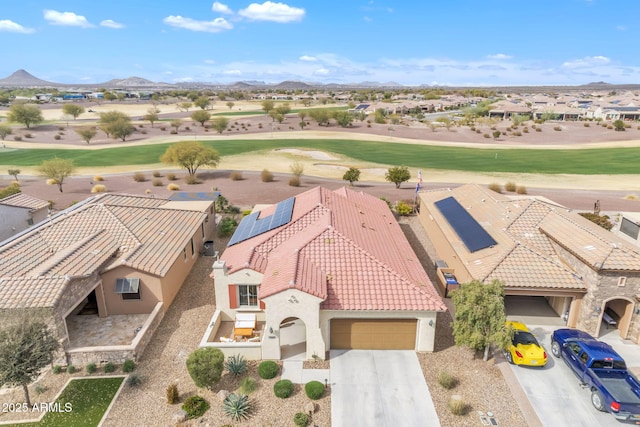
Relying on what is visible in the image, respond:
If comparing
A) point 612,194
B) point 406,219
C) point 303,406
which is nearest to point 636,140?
point 612,194

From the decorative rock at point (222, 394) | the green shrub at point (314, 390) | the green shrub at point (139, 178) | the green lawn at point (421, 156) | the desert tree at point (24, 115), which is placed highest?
the desert tree at point (24, 115)

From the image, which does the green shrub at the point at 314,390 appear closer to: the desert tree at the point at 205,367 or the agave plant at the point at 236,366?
the agave plant at the point at 236,366

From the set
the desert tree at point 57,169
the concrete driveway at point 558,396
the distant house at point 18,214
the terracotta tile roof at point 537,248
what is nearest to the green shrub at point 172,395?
the concrete driveway at point 558,396

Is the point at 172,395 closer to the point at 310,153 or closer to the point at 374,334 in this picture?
the point at 374,334

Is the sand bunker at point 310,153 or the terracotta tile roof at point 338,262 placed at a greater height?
the terracotta tile roof at point 338,262

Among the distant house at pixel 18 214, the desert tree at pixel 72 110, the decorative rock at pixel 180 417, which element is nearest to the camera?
the decorative rock at pixel 180 417

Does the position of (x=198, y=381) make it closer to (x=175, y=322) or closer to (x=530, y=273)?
(x=175, y=322)

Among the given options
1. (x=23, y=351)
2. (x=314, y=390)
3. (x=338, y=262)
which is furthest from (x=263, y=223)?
(x=23, y=351)
